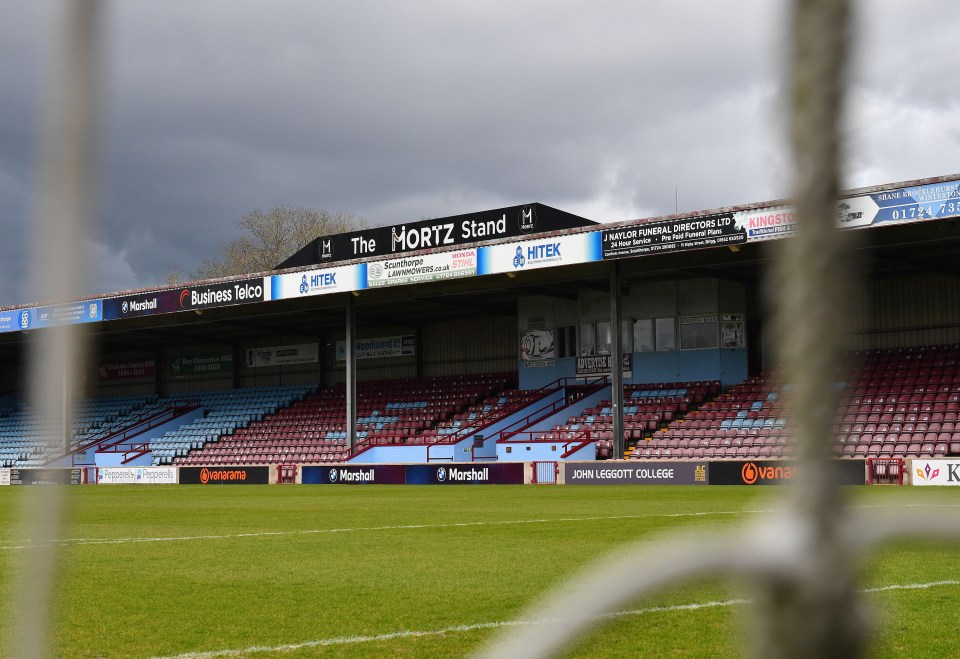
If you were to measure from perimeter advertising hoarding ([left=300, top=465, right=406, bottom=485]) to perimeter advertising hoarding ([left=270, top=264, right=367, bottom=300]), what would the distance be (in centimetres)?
490

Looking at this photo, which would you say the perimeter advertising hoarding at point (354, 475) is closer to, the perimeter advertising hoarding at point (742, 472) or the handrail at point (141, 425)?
the perimeter advertising hoarding at point (742, 472)

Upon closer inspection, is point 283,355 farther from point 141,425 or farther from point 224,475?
point 224,475

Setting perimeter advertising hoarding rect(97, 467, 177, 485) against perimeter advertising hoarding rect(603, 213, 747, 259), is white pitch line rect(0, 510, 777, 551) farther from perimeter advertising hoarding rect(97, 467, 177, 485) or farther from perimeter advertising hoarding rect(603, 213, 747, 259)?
perimeter advertising hoarding rect(97, 467, 177, 485)

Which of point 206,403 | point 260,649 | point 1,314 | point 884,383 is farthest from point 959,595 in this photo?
point 206,403

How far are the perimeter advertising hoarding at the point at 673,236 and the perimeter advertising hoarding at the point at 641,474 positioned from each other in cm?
482

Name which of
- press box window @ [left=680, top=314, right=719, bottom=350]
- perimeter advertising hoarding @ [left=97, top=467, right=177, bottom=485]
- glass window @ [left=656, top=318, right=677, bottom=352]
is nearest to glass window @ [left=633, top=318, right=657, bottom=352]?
glass window @ [left=656, top=318, right=677, bottom=352]

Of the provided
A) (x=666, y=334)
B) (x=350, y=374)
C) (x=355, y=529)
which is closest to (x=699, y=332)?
(x=666, y=334)

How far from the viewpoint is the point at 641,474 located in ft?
81.2

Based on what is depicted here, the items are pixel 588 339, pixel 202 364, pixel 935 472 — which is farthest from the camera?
pixel 202 364

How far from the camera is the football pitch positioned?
506 cm

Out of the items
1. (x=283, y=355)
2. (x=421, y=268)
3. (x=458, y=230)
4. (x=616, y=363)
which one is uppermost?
(x=458, y=230)

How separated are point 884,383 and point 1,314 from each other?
27.2 meters

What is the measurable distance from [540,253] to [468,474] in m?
5.71

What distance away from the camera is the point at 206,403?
4756cm
